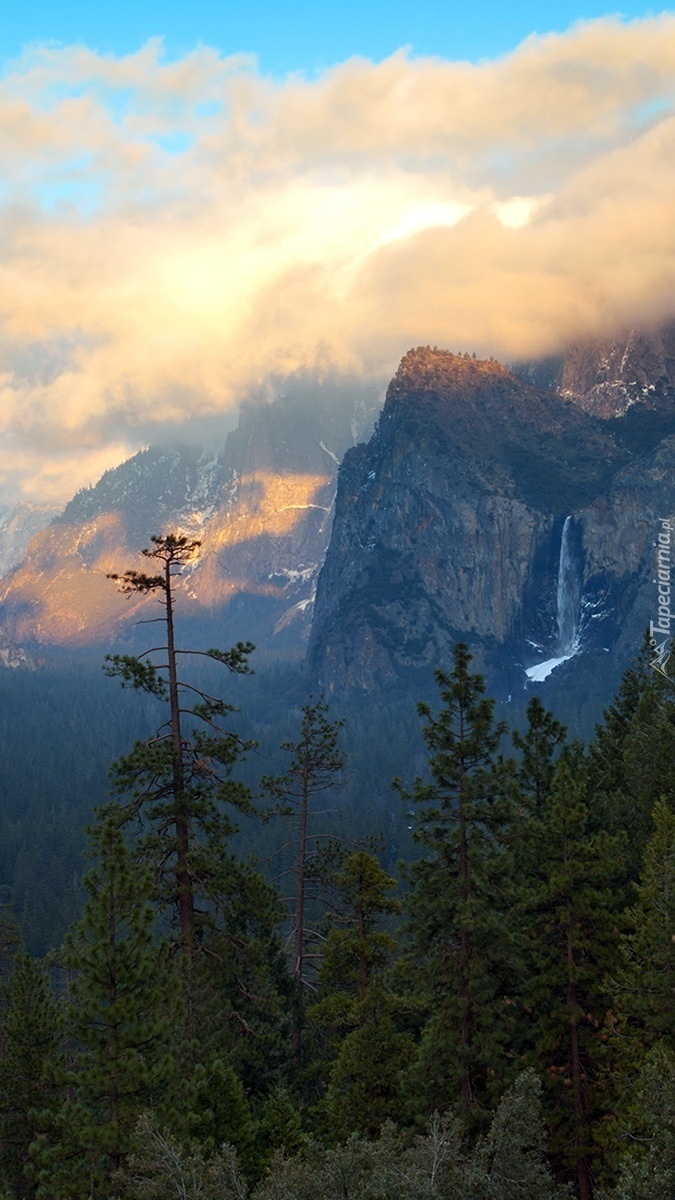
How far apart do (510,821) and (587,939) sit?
13.9 feet

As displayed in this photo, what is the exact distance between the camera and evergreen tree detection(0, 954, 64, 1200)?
33.4m

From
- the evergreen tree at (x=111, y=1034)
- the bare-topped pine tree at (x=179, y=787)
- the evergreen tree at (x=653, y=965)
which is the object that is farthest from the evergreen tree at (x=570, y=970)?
the evergreen tree at (x=111, y=1034)

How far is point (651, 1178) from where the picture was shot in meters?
20.7

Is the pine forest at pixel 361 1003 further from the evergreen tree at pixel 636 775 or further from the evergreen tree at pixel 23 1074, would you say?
the evergreen tree at pixel 636 775

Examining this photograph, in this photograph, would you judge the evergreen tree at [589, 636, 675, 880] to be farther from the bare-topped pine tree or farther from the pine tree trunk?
the pine tree trunk

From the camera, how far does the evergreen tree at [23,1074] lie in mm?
33375

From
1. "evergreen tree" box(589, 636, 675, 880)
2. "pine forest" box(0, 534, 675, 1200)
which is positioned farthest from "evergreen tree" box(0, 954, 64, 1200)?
"evergreen tree" box(589, 636, 675, 880)

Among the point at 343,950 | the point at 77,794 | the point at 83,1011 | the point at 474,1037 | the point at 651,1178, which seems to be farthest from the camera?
the point at 77,794

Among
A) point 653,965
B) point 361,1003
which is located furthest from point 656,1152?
point 361,1003

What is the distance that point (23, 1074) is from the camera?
33.9 meters

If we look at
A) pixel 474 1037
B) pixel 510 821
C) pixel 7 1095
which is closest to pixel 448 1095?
pixel 474 1037

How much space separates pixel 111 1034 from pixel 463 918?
10040 mm

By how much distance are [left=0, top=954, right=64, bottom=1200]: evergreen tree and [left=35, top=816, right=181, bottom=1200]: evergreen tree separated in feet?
17.8

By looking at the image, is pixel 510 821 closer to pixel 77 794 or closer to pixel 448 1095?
pixel 448 1095
